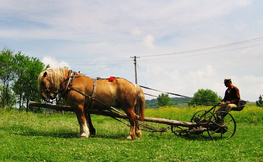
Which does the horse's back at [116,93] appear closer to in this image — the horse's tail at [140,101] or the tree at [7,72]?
the horse's tail at [140,101]

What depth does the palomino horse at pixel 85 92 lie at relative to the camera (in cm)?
852

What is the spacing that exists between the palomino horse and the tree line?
36866 mm

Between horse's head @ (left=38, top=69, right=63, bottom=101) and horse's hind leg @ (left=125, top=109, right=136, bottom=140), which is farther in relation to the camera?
horse's hind leg @ (left=125, top=109, right=136, bottom=140)

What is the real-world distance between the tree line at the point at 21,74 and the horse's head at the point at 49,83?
36.7 metres

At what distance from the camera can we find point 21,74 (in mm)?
45844

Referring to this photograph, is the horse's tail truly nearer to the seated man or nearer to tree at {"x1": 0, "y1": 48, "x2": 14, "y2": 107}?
the seated man

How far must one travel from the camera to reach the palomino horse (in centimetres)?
852

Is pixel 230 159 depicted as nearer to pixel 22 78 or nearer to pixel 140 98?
pixel 140 98

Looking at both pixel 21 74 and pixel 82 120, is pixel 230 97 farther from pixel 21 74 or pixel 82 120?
pixel 21 74

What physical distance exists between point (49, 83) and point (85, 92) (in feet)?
4.96

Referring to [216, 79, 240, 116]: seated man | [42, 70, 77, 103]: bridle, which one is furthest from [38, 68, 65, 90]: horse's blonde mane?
[216, 79, 240, 116]: seated man

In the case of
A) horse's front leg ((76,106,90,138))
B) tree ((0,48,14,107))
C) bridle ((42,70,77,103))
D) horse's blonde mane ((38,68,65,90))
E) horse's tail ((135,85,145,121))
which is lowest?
horse's front leg ((76,106,90,138))

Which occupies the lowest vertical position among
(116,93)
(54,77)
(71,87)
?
(116,93)

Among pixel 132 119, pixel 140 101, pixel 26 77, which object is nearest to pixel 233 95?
pixel 140 101
